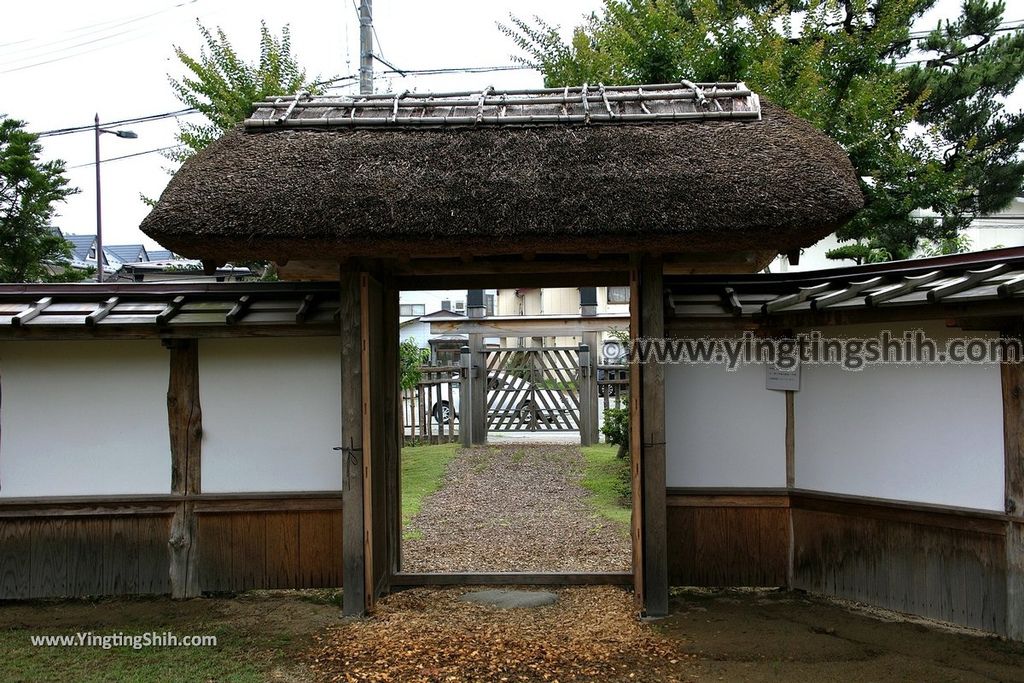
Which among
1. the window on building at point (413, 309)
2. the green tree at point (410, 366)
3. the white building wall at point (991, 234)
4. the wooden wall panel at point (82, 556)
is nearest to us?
the wooden wall panel at point (82, 556)

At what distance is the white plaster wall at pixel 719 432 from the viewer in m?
5.64

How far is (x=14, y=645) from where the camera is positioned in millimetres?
4688

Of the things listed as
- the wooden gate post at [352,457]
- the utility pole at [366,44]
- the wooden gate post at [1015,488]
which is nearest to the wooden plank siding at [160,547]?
the wooden gate post at [352,457]

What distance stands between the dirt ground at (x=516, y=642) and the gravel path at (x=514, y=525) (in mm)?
1185

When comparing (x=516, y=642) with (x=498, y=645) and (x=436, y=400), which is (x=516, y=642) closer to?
(x=498, y=645)

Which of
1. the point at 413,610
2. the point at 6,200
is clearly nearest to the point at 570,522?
the point at 413,610

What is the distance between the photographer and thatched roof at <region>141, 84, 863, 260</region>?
4.59 metres

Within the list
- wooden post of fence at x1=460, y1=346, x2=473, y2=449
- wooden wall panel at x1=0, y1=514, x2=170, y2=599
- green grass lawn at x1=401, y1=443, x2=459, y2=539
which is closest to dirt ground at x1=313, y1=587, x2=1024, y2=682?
wooden wall panel at x1=0, y1=514, x2=170, y2=599

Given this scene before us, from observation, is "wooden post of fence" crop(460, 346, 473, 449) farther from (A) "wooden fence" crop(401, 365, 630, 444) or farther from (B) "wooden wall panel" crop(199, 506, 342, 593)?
(B) "wooden wall panel" crop(199, 506, 342, 593)

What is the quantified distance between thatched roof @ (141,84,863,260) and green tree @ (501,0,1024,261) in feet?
12.6

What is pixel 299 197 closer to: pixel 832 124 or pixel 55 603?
pixel 55 603

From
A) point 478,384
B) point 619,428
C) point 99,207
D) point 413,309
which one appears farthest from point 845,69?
point 413,309

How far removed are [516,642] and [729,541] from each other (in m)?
1.91

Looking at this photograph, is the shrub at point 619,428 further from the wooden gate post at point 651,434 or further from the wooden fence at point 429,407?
the wooden gate post at point 651,434
